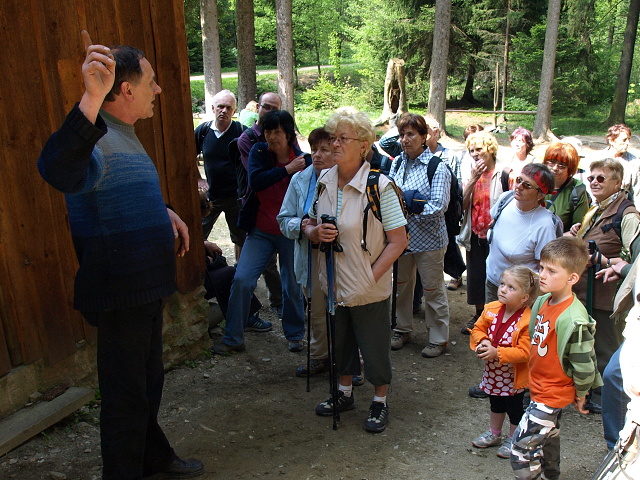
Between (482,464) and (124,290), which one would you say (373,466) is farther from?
(124,290)

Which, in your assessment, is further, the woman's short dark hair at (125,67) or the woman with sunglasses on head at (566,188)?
the woman with sunglasses on head at (566,188)

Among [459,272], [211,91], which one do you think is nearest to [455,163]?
[459,272]

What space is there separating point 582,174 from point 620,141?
1.13 m

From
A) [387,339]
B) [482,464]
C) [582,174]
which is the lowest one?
[482,464]

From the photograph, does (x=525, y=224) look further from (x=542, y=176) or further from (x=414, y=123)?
(x=414, y=123)

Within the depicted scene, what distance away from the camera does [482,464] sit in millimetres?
3709

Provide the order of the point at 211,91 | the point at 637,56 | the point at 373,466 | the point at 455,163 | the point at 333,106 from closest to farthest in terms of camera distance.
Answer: the point at 373,466 → the point at 455,163 → the point at 211,91 → the point at 333,106 → the point at 637,56

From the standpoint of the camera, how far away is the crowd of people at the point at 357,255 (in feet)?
8.73

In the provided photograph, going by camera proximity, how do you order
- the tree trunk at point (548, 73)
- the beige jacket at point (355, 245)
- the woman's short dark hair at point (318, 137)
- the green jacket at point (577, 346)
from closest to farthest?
the green jacket at point (577, 346) → the beige jacket at point (355, 245) → the woman's short dark hair at point (318, 137) → the tree trunk at point (548, 73)

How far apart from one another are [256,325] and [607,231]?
321cm

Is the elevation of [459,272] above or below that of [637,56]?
below

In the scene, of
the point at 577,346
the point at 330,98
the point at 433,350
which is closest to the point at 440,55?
the point at 330,98

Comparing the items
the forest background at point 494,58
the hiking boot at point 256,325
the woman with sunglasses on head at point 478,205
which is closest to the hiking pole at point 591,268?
the woman with sunglasses on head at point 478,205

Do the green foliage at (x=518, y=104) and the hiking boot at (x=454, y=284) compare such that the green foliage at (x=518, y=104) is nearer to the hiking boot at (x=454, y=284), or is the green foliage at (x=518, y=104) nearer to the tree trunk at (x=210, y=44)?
the tree trunk at (x=210, y=44)
